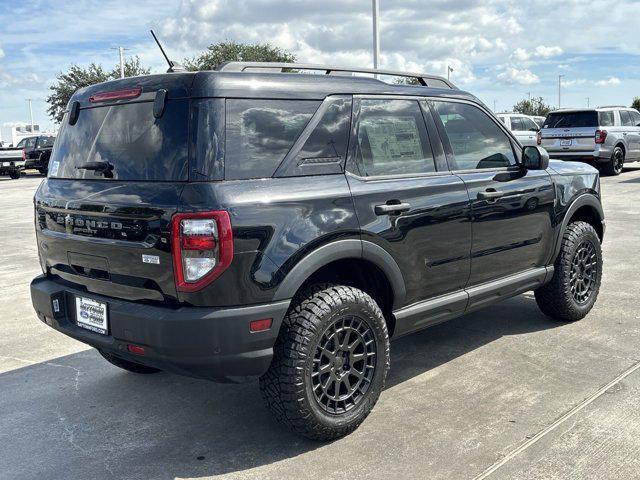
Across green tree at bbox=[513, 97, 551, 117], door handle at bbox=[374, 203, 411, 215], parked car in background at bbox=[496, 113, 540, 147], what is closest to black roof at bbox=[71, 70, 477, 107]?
door handle at bbox=[374, 203, 411, 215]

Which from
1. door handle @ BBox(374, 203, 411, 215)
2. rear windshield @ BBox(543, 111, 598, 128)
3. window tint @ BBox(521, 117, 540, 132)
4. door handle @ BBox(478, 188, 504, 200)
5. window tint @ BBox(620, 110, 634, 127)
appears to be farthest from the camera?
window tint @ BBox(521, 117, 540, 132)

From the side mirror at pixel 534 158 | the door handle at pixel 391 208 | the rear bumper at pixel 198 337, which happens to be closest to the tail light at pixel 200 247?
the rear bumper at pixel 198 337

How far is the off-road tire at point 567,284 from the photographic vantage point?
4906mm

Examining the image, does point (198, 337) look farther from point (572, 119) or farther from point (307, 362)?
point (572, 119)

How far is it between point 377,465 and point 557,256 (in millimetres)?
2562

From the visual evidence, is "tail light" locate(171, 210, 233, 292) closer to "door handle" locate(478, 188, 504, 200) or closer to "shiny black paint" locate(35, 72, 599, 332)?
"shiny black paint" locate(35, 72, 599, 332)

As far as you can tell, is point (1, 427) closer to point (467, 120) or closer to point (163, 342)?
point (163, 342)

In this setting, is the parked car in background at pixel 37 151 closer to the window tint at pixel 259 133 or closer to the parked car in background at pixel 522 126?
the parked car in background at pixel 522 126

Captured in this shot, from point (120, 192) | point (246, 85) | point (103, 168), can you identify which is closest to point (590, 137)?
point (246, 85)

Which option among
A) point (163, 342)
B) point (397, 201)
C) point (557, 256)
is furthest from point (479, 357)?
point (163, 342)

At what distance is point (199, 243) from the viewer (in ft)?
9.32

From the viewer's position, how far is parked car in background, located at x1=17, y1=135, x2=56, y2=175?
91.0 feet

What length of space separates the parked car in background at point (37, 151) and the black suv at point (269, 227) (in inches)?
1002

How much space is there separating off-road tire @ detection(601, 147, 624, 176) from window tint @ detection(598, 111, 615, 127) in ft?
2.31
